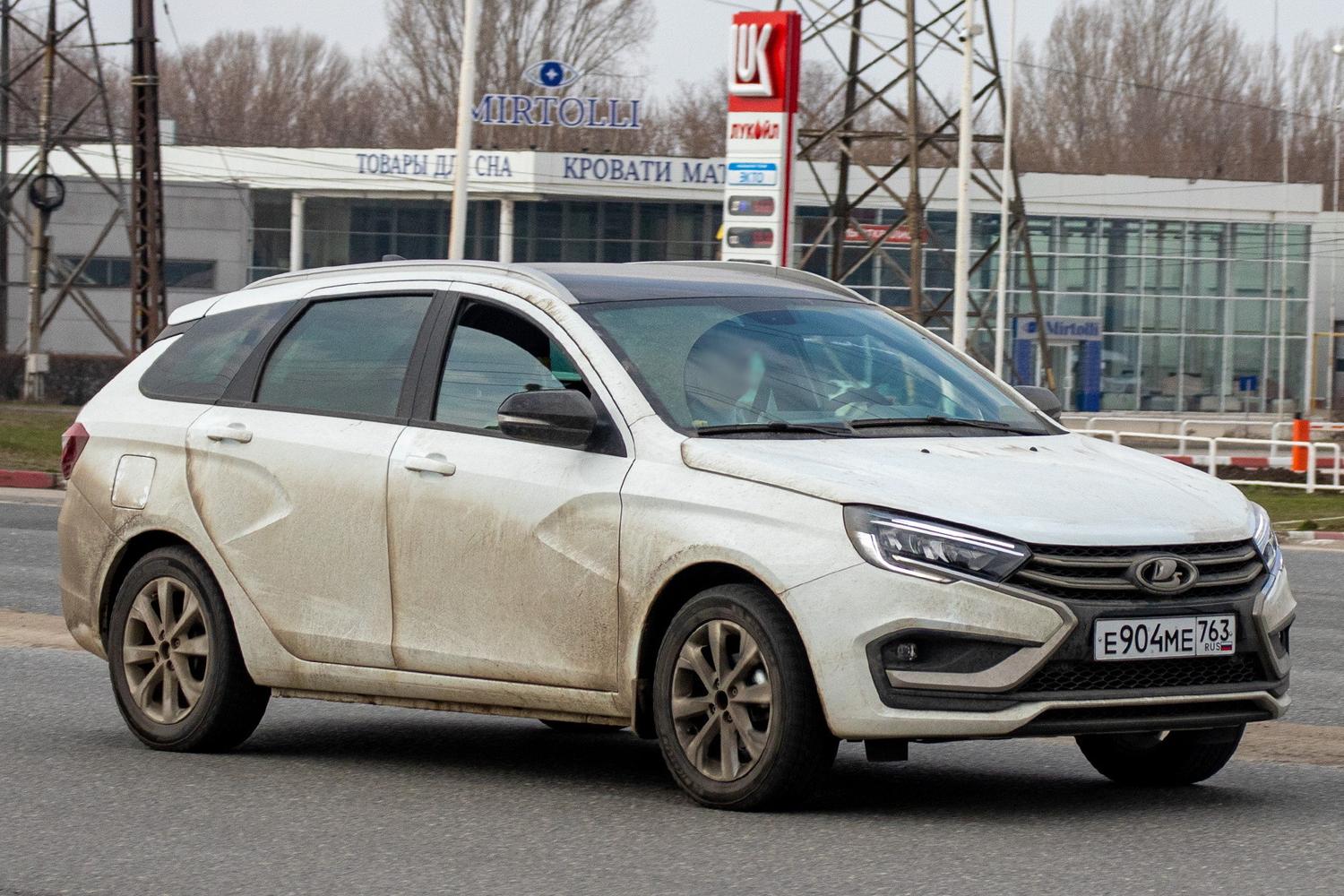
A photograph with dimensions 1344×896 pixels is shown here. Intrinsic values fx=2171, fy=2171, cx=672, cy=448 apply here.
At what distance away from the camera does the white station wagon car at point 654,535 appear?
225 inches

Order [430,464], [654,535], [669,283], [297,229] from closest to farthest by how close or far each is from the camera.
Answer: [654,535] < [430,464] < [669,283] < [297,229]

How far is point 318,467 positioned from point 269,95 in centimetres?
9788

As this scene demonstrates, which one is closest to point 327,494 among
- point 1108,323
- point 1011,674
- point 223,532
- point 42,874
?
point 223,532

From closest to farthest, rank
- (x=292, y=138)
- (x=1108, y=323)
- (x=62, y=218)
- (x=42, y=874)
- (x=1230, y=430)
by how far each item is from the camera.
Answer: (x=42, y=874) < (x=1230, y=430) < (x=1108, y=323) < (x=62, y=218) < (x=292, y=138)

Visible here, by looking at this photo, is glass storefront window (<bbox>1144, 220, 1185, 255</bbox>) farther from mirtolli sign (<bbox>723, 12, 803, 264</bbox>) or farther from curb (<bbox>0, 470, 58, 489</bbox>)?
curb (<bbox>0, 470, 58, 489</bbox>)

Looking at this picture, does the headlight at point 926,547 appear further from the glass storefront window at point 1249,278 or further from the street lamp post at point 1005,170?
the glass storefront window at point 1249,278

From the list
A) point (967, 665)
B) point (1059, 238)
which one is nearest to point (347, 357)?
point (967, 665)

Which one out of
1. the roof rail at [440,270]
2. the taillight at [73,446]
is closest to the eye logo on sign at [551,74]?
the taillight at [73,446]

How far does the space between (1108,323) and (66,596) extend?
60915mm

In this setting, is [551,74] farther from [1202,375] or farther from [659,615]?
[659,615]

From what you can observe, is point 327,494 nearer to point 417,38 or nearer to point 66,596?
point 66,596

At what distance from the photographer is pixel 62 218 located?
234ft

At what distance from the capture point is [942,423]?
261 inches

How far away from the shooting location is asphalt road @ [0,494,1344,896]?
206 inches
